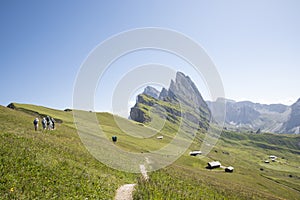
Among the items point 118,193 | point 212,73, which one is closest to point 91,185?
point 118,193

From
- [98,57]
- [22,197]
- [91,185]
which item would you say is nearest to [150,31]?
[98,57]

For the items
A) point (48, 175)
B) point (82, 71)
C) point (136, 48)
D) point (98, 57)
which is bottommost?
point (48, 175)

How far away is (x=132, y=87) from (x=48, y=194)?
15046mm

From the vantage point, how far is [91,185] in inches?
803

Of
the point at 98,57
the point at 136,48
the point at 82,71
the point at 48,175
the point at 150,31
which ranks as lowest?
the point at 48,175

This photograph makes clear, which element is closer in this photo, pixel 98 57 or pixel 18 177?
pixel 18 177

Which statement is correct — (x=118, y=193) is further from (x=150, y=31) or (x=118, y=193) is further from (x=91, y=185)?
(x=150, y=31)

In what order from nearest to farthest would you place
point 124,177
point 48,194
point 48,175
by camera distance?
point 48,194, point 48,175, point 124,177

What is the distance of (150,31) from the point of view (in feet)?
76.2

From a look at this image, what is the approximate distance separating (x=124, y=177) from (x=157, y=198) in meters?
10.8

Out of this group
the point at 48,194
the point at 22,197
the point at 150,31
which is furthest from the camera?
the point at 150,31

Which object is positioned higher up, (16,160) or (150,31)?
(150,31)

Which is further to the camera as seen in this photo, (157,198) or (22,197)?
(157,198)

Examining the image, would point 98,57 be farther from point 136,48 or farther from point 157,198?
point 157,198
